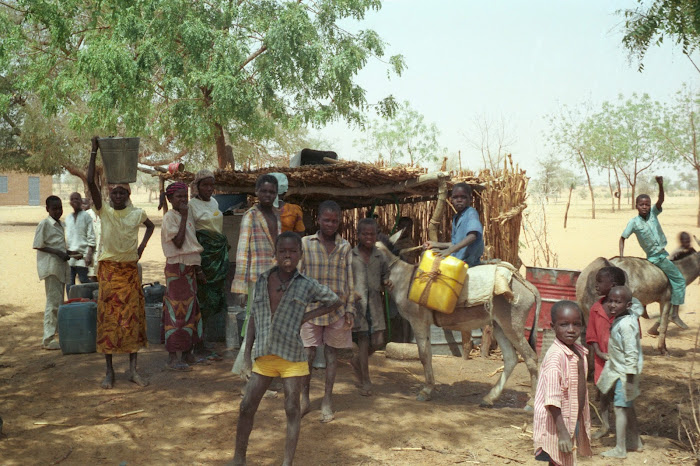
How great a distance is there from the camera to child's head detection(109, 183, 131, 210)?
560 cm

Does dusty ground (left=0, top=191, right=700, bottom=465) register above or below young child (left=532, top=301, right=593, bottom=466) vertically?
below

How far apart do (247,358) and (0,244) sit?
18.7 meters

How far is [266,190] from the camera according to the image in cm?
526

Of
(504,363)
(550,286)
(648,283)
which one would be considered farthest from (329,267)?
(648,283)

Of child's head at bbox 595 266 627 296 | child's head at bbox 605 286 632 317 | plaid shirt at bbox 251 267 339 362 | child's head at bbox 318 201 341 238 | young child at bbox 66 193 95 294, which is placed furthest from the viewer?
young child at bbox 66 193 95 294

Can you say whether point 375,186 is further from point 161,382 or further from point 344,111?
point 344,111

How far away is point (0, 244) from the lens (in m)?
19.6

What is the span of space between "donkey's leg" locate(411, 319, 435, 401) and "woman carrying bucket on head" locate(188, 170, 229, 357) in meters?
2.48

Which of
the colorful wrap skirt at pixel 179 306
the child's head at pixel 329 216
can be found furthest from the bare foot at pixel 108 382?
the child's head at pixel 329 216

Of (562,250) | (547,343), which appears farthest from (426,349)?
(562,250)

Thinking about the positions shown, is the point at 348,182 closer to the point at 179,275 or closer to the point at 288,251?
the point at 179,275

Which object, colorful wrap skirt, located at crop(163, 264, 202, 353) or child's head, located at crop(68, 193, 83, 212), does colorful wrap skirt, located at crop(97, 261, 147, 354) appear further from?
child's head, located at crop(68, 193, 83, 212)

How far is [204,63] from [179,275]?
7224 mm

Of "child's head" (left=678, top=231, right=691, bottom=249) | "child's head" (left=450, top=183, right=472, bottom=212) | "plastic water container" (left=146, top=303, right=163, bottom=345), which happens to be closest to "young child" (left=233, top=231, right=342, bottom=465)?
"child's head" (left=450, top=183, right=472, bottom=212)
